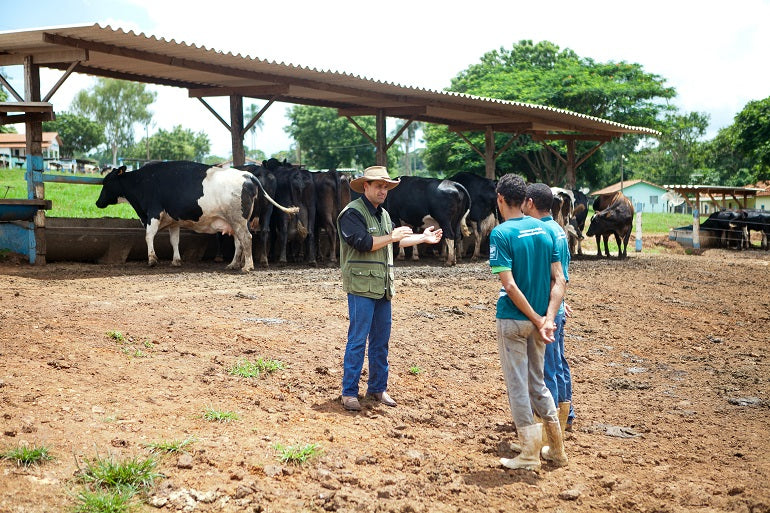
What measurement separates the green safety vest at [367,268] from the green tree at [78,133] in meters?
76.1

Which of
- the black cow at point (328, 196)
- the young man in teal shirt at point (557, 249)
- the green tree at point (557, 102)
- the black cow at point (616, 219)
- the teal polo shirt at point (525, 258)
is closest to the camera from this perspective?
the teal polo shirt at point (525, 258)

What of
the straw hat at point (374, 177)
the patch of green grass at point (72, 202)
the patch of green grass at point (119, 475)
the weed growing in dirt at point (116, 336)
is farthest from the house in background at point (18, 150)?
the patch of green grass at point (119, 475)

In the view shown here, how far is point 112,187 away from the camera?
1486 cm

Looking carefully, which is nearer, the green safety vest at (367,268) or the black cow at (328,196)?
the green safety vest at (367,268)

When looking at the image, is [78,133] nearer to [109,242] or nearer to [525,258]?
[109,242]

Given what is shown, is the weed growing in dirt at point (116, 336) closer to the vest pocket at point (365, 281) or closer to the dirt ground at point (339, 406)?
the dirt ground at point (339, 406)

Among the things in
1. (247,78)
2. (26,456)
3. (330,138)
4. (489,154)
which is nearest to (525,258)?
(26,456)

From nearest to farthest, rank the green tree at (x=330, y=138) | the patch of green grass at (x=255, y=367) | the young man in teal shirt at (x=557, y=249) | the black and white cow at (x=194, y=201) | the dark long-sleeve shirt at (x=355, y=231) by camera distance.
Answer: the young man in teal shirt at (x=557, y=249)
the dark long-sleeve shirt at (x=355, y=231)
the patch of green grass at (x=255, y=367)
the black and white cow at (x=194, y=201)
the green tree at (x=330, y=138)

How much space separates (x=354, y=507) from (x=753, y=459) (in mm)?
3058

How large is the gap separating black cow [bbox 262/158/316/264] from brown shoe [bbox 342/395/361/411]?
9.45 metres

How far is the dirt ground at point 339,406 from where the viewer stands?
486cm

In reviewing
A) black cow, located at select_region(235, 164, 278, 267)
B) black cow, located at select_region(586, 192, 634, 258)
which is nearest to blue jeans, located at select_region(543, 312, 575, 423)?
black cow, located at select_region(235, 164, 278, 267)

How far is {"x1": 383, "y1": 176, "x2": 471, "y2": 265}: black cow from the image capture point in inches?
682

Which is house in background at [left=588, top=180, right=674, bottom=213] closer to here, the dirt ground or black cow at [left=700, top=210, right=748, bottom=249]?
black cow at [left=700, top=210, right=748, bottom=249]
